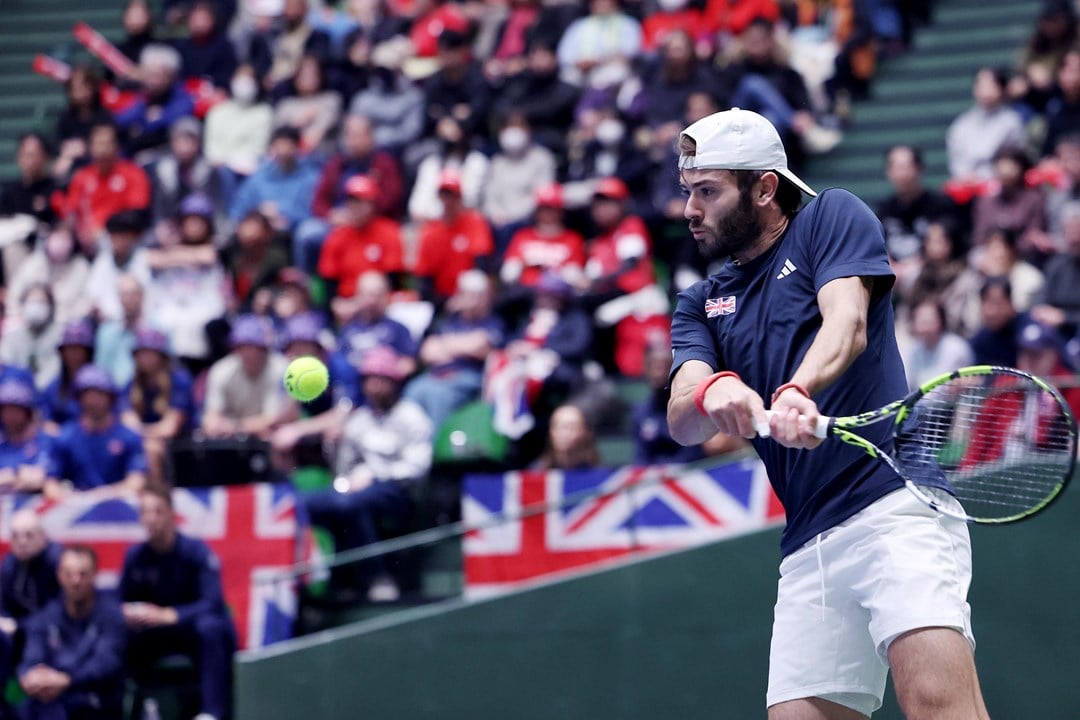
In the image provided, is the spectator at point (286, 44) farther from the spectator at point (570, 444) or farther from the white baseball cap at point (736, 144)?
the white baseball cap at point (736, 144)

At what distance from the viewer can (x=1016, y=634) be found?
29.9 feet

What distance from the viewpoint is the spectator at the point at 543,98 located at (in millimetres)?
13617

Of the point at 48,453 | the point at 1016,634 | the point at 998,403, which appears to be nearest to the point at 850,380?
the point at 998,403

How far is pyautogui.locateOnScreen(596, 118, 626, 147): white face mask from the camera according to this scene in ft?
41.6

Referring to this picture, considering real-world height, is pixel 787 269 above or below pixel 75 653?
above

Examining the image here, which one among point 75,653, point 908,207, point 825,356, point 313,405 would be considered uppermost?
point 908,207

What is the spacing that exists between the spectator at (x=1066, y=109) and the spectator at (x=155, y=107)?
799cm

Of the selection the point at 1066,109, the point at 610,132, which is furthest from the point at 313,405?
the point at 1066,109

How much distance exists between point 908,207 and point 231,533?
5100 mm

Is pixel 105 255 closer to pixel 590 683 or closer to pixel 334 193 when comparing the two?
pixel 334 193

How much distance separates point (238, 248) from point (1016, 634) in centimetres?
707

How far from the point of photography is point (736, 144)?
4977 millimetres

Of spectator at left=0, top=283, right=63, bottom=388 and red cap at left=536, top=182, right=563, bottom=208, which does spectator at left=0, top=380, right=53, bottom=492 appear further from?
red cap at left=536, top=182, right=563, bottom=208

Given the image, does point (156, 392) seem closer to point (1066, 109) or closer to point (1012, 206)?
point (1012, 206)
